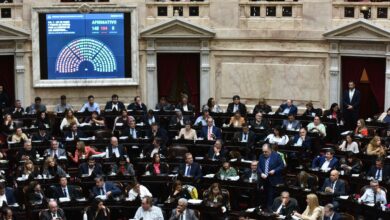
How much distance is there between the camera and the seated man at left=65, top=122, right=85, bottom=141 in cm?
3103

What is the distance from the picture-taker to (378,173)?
26500mm

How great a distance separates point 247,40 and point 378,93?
454cm

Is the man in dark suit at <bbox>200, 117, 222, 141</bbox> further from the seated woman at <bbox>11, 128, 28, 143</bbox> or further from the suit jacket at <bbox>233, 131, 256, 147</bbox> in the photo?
the seated woman at <bbox>11, 128, 28, 143</bbox>

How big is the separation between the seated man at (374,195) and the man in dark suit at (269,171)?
283 centimetres

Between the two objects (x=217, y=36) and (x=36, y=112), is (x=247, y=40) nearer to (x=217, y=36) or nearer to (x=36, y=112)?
(x=217, y=36)

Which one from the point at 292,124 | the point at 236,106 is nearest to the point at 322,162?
the point at 292,124

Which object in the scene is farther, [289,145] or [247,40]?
[247,40]

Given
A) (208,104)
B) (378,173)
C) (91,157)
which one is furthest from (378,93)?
(91,157)

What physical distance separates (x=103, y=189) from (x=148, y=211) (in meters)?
2.04

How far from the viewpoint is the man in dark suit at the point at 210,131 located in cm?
3088

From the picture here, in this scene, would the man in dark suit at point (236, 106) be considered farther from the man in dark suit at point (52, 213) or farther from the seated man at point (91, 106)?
the man in dark suit at point (52, 213)

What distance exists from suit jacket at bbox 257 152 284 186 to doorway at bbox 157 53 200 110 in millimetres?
9156

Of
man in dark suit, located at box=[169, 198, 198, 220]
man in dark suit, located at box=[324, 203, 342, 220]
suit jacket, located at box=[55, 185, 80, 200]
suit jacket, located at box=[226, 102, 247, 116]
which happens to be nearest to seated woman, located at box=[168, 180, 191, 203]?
man in dark suit, located at box=[169, 198, 198, 220]

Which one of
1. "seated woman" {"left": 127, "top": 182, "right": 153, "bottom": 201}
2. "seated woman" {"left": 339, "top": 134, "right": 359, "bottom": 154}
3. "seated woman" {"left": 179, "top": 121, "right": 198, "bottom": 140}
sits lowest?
"seated woman" {"left": 127, "top": 182, "right": 153, "bottom": 201}
